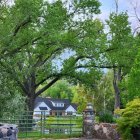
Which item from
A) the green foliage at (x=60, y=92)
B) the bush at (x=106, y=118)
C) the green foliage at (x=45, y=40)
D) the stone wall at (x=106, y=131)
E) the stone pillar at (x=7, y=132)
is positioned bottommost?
the stone pillar at (x=7, y=132)

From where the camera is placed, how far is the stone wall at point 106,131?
19594mm

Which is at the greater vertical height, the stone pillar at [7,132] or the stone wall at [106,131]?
the stone wall at [106,131]

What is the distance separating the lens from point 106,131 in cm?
1981

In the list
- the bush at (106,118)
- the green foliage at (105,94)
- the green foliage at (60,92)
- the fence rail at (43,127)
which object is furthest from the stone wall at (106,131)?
the green foliage at (60,92)

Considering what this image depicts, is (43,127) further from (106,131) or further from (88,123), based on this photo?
(106,131)

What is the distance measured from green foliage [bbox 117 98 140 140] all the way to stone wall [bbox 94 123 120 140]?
1.76 m

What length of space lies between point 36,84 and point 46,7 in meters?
8.49

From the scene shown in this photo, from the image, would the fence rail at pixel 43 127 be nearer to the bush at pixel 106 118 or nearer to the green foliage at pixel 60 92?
the bush at pixel 106 118

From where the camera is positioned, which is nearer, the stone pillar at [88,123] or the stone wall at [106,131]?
the stone wall at [106,131]

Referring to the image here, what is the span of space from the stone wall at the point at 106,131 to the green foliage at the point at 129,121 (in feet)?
5.78

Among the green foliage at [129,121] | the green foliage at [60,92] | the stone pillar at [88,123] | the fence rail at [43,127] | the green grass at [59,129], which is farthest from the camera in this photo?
the green foliage at [60,92]

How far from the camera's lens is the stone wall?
19594mm

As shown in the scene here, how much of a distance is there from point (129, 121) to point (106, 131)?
258 centimetres

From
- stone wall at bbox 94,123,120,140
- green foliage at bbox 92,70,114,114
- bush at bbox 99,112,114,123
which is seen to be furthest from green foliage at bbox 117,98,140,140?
green foliage at bbox 92,70,114,114
